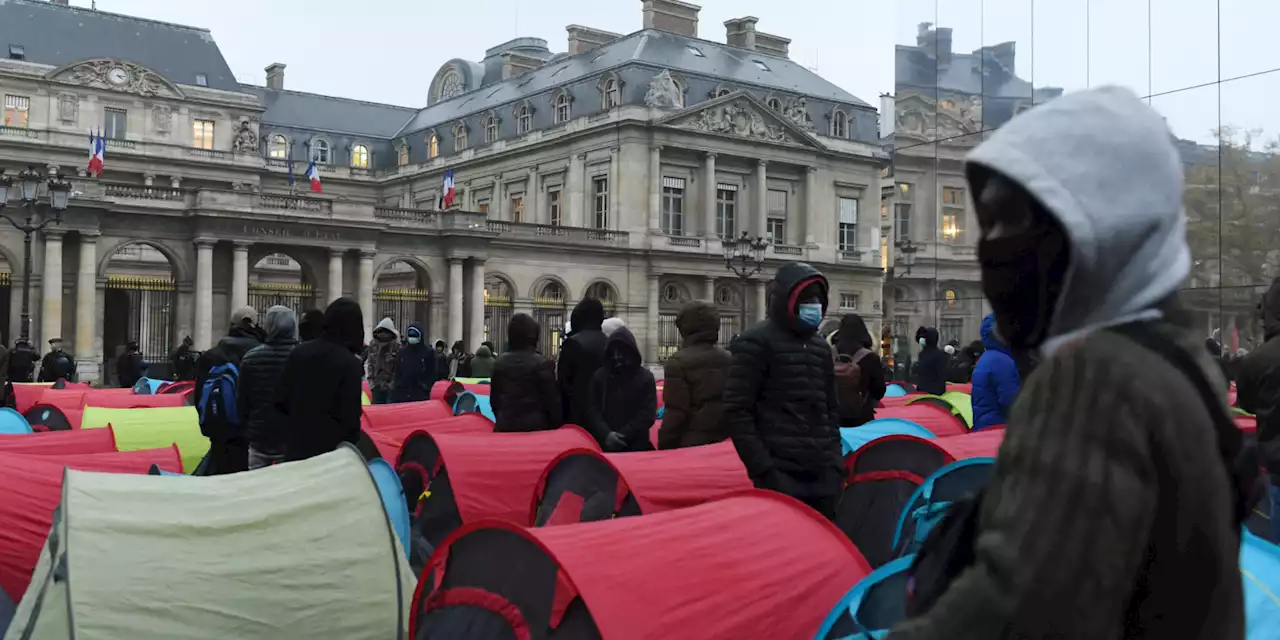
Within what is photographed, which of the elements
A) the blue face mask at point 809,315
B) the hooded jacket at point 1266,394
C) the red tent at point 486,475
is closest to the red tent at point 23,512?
the red tent at point 486,475

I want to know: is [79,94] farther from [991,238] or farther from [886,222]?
[991,238]

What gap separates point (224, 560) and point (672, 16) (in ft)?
171

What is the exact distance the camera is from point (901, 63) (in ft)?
99.3

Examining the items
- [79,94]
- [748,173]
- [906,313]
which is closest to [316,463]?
[906,313]

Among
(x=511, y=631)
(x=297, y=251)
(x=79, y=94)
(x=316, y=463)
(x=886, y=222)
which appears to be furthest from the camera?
(x=886, y=222)

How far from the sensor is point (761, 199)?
169 ft

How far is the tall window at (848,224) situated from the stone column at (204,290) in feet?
96.5

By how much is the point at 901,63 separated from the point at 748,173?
2166 cm

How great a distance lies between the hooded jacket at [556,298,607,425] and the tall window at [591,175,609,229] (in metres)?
39.0

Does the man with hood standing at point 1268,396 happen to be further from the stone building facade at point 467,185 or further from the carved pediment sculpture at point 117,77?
the carved pediment sculpture at point 117,77

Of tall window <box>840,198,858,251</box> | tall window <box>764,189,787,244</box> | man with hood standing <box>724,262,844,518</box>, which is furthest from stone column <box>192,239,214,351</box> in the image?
man with hood standing <box>724,262,844,518</box>

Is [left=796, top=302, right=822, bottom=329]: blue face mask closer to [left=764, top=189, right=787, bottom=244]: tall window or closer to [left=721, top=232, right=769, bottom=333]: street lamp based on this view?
[left=721, top=232, right=769, bottom=333]: street lamp

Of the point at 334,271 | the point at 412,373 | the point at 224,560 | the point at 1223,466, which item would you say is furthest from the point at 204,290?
the point at 1223,466

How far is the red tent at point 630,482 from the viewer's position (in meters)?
7.70
